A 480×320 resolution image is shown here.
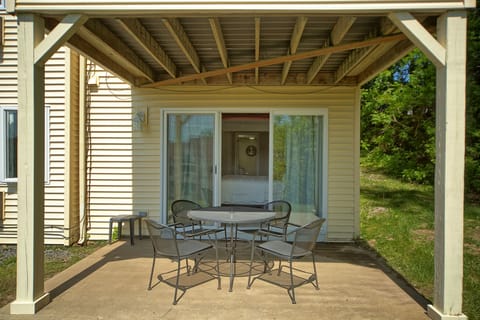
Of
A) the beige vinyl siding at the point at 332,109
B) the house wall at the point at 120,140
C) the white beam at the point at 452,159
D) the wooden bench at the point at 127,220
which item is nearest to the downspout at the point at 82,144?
the house wall at the point at 120,140

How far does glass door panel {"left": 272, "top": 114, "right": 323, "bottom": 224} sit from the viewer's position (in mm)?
5457

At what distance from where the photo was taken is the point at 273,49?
13.7 feet

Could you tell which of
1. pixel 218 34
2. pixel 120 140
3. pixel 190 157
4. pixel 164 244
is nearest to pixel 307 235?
pixel 164 244

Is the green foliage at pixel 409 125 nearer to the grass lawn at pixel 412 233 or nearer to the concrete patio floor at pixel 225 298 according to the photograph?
the grass lawn at pixel 412 233

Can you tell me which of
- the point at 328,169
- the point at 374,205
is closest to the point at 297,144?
the point at 328,169

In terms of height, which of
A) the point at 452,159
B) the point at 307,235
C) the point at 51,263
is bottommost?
the point at 51,263

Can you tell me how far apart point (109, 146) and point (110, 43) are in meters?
2.19

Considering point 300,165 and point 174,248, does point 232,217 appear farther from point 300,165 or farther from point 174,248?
point 300,165

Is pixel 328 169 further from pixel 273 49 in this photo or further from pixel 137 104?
pixel 137 104

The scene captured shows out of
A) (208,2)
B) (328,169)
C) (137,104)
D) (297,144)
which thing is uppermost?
(208,2)

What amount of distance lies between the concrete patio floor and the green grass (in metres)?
0.30

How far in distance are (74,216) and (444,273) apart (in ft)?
16.2

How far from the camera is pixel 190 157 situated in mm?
5535

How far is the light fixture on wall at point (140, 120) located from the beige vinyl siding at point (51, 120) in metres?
1.06
